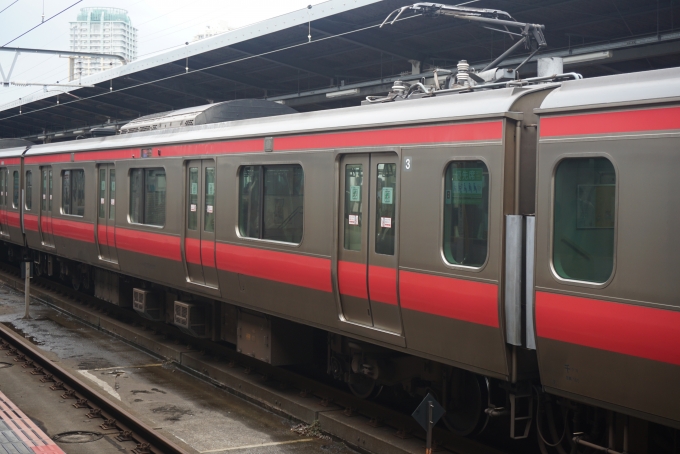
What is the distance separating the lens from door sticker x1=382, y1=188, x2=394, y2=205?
263 inches

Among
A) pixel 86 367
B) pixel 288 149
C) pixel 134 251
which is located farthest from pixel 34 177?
pixel 288 149

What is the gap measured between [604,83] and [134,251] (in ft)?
27.9

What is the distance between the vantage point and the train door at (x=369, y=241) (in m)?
6.70

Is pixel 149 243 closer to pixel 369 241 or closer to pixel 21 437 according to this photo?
pixel 21 437

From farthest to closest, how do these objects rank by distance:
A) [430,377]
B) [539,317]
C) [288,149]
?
[288,149]
[430,377]
[539,317]

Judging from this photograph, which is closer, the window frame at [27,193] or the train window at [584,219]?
the train window at [584,219]

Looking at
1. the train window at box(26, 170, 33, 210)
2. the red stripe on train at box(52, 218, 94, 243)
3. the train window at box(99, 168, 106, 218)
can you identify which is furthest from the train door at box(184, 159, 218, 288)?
the train window at box(26, 170, 33, 210)

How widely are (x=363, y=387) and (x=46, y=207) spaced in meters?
10.4

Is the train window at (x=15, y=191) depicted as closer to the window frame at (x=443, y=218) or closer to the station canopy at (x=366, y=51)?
the station canopy at (x=366, y=51)

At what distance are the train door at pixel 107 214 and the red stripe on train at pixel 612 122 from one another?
8946 millimetres

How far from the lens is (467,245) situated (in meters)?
5.91

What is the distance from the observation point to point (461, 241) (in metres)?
5.98

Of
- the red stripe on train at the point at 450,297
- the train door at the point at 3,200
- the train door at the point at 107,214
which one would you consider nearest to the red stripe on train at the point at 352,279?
the red stripe on train at the point at 450,297

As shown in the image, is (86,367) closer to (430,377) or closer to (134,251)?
(134,251)
